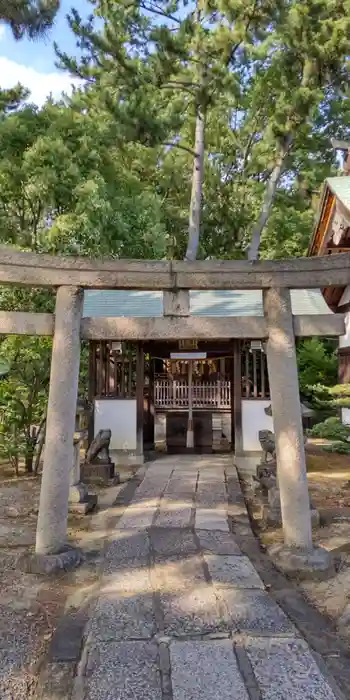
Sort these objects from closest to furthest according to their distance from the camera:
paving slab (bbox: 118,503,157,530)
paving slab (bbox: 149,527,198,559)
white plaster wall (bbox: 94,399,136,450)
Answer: paving slab (bbox: 149,527,198,559) < paving slab (bbox: 118,503,157,530) < white plaster wall (bbox: 94,399,136,450)

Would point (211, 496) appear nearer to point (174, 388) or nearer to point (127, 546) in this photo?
point (127, 546)

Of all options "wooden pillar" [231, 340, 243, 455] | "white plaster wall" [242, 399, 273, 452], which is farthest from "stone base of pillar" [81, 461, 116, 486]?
"white plaster wall" [242, 399, 273, 452]

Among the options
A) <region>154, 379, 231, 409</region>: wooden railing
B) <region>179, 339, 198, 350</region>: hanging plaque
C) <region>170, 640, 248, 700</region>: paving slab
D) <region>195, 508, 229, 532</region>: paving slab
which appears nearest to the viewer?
<region>170, 640, 248, 700</region>: paving slab

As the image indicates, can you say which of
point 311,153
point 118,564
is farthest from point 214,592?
point 311,153

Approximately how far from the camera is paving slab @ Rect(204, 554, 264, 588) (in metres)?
4.29

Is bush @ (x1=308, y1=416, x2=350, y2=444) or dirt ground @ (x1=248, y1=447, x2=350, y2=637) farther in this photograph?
bush @ (x1=308, y1=416, x2=350, y2=444)

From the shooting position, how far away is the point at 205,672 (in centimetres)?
292

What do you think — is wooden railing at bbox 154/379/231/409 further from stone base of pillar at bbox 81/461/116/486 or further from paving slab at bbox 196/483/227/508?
paving slab at bbox 196/483/227/508

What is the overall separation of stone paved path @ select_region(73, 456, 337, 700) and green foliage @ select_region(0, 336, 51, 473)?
4.11 metres

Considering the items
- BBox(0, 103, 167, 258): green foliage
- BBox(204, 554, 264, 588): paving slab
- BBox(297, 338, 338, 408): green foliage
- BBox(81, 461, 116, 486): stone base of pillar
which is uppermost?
BBox(0, 103, 167, 258): green foliage

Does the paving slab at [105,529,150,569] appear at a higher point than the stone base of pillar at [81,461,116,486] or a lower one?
lower

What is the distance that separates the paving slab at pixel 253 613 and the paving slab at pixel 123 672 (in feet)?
2.33

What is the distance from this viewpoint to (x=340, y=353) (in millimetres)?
12992

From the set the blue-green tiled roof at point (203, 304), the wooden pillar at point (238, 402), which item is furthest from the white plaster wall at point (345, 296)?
the wooden pillar at point (238, 402)
